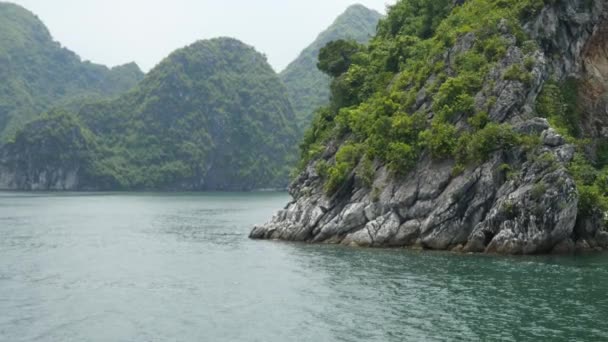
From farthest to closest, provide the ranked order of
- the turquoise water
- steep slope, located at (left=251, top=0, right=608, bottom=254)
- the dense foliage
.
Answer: the dense foliage → steep slope, located at (left=251, top=0, right=608, bottom=254) → the turquoise water

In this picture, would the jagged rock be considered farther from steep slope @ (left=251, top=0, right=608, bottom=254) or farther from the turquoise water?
the turquoise water

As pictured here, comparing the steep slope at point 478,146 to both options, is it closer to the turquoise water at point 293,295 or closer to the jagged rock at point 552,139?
the jagged rock at point 552,139

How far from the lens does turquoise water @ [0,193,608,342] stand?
30.9m

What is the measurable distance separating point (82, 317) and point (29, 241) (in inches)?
1540

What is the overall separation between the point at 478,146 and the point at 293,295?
23.7 meters

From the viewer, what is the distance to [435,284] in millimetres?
40375

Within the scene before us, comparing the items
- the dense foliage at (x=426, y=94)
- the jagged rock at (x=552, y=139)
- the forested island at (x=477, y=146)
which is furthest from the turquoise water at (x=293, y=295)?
the dense foliage at (x=426, y=94)

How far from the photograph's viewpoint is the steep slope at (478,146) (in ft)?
170

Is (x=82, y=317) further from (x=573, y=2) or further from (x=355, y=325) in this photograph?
(x=573, y=2)

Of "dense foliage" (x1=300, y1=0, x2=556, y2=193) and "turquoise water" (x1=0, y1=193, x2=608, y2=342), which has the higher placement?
"dense foliage" (x1=300, y1=0, x2=556, y2=193)

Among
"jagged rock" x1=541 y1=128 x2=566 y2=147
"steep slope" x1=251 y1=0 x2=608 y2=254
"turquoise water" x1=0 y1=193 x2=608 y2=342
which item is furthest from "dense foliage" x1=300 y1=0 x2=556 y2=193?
"turquoise water" x1=0 y1=193 x2=608 y2=342

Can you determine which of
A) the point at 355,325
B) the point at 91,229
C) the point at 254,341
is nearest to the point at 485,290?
the point at 355,325

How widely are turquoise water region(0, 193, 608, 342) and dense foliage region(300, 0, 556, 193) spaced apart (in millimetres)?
10519

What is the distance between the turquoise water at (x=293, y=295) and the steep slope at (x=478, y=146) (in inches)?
121
